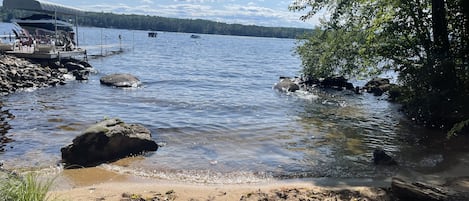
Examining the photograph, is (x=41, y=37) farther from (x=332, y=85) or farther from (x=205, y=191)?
(x=205, y=191)

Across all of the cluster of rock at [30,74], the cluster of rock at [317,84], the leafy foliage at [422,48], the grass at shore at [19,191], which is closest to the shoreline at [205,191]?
the grass at shore at [19,191]

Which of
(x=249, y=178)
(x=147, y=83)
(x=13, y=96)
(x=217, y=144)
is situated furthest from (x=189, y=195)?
(x=147, y=83)

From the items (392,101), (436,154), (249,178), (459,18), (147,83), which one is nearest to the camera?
(249,178)

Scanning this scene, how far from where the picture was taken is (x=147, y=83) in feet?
98.9

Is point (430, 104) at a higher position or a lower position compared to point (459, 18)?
lower

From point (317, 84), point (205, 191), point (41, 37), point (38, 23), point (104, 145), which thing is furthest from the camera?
point (38, 23)

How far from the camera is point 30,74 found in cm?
A: 2550

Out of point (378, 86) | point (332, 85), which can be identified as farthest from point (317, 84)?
point (378, 86)

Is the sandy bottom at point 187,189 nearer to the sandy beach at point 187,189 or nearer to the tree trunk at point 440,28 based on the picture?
the sandy beach at point 187,189

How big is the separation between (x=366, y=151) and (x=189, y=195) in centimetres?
654

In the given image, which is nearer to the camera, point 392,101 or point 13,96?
point 13,96

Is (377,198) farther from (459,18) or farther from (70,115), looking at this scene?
(70,115)

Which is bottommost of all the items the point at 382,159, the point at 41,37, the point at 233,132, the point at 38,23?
the point at 233,132

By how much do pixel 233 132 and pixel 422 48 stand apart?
761 cm
